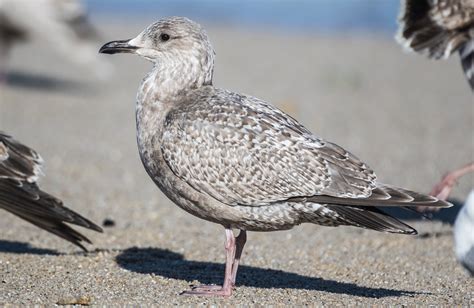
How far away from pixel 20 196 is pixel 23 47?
648 inches

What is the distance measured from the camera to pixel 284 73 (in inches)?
787

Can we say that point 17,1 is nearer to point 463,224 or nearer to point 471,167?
point 471,167

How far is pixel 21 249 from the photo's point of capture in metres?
7.54

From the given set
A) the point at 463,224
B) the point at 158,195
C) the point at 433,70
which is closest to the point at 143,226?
the point at 158,195

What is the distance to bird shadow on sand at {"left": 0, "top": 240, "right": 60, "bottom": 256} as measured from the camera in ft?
24.4

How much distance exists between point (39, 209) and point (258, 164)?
2088 millimetres

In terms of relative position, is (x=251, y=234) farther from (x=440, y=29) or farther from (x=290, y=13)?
(x=290, y=13)

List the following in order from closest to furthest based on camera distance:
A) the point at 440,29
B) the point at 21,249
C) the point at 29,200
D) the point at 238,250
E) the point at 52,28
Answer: the point at 238,250, the point at 29,200, the point at 21,249, the point at 440,29, the point at 52,28

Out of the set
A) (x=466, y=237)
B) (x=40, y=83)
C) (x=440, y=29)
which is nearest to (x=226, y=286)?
(x=466, y=237)

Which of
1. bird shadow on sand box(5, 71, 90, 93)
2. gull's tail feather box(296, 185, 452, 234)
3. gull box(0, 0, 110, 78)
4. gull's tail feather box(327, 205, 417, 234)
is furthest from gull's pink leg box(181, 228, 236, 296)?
bird shadow on sand box(5, 71, 90, 93)

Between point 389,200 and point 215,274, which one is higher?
point 389,200

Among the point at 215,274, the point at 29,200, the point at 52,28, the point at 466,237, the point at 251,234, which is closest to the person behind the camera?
the point at 466,237

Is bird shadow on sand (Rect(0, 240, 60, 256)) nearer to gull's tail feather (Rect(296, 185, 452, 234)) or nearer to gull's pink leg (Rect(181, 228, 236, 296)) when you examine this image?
gull's pink leg (Rect(181, 228, 236, 296))

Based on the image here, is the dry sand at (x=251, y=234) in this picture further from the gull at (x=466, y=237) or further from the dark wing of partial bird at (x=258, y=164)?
the dark wing of partial bird at (x=258, y=164)
